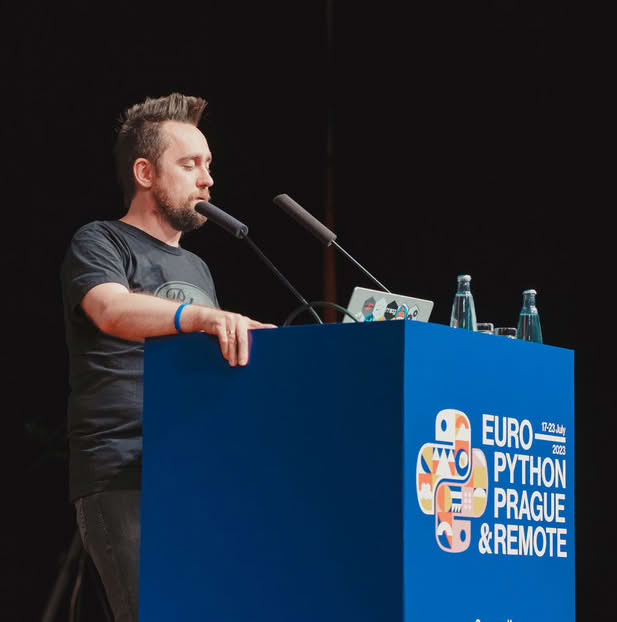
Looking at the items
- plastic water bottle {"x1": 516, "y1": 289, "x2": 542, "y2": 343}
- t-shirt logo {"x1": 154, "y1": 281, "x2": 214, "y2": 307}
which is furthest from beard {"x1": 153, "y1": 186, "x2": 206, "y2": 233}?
plastic water bottle {"x1": 516, "y1": 289, "x2": 542, "y2": 343}

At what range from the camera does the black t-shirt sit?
1.87 meters

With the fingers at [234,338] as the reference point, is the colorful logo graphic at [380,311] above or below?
above

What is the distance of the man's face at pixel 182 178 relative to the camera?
2.17m

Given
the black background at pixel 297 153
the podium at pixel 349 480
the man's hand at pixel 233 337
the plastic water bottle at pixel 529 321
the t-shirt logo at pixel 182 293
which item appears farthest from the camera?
the black background at pixel 297 153

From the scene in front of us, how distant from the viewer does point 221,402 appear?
154 cm

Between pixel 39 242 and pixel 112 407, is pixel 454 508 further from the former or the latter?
pixel 39 242

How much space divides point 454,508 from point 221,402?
1.25ft

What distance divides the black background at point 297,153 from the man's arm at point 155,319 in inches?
77.2

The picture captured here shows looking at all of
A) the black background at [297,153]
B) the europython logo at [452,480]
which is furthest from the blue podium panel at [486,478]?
the black background at [297,153]

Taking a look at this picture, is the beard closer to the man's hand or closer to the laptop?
the laptop

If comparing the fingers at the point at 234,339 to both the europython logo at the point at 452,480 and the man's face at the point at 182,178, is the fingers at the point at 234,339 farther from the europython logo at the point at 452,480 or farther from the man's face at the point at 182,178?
the man's face at the point at 182,178

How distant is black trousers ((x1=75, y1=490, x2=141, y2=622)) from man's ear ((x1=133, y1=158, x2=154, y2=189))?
69cm

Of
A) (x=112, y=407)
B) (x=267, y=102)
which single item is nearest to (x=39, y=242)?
(x=267, y=102)

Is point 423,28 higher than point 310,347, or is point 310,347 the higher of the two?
point 423,28
